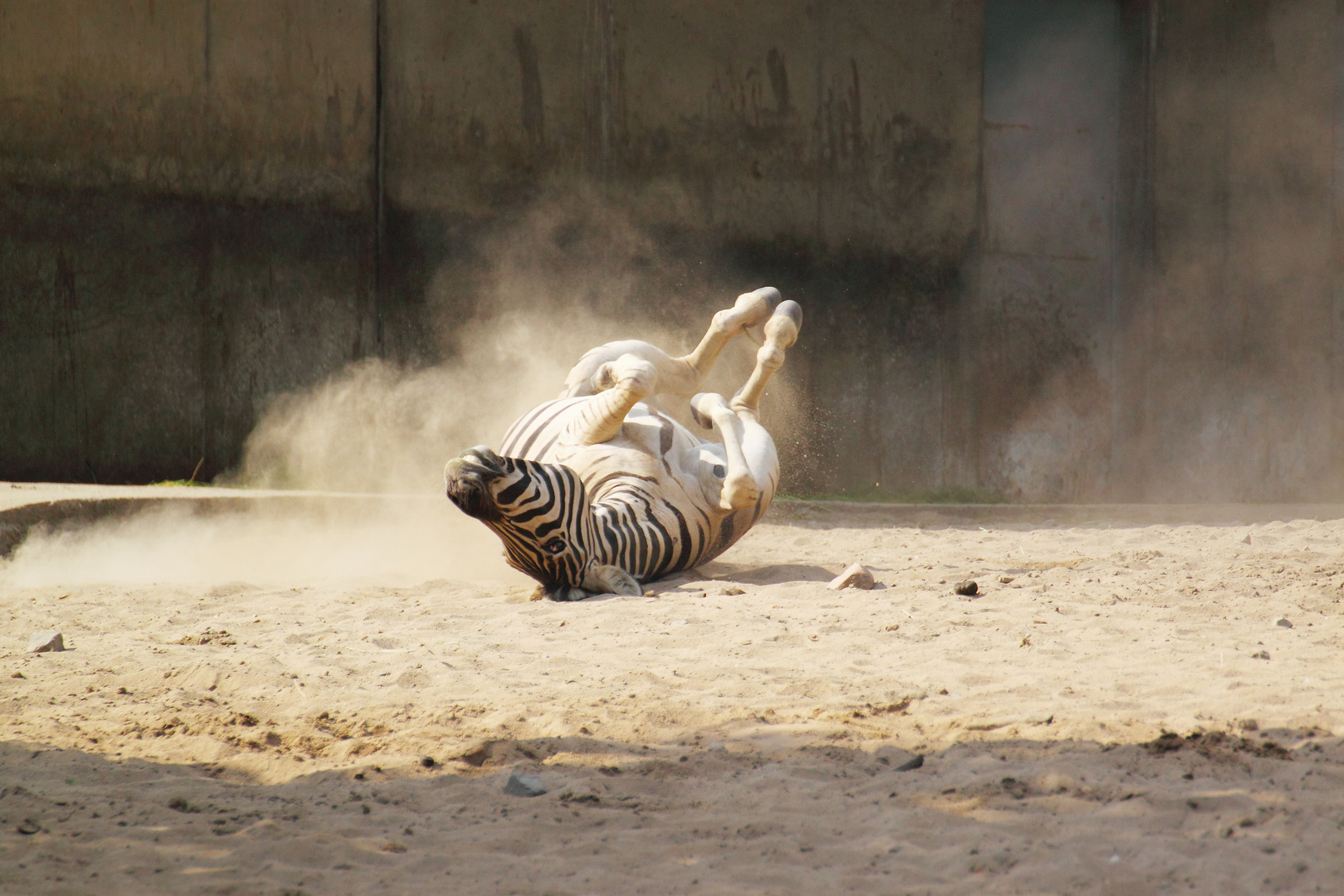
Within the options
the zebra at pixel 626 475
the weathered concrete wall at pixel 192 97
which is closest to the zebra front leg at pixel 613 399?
the zebra at pixel 626 475

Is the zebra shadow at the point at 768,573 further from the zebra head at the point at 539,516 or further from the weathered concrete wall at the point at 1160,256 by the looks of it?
the weathered concrete wall at the point at 1160,256

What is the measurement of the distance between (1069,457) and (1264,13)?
15.2 ft

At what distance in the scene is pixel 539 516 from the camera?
4.15 m

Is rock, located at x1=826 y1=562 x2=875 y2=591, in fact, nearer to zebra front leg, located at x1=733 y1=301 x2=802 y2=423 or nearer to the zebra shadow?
the zebra shadow

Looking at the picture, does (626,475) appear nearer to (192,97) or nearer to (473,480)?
(473,480)

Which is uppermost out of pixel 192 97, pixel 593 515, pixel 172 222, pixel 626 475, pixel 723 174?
pixel 192 97

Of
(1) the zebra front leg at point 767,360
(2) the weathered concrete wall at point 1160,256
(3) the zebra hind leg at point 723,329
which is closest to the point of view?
(1) the zebra front leg at point 767,360

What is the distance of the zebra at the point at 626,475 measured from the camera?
4.15m

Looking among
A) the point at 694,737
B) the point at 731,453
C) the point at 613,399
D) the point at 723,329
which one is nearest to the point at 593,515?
the point at 613,399

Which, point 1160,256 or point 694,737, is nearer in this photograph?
point 694,737

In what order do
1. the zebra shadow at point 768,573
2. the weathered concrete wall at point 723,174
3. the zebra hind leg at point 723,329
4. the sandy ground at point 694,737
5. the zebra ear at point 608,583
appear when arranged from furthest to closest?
the weathered concrete wall at point 723,174 < the zebra hind leg at point 723,329 < the zebra shadow at point 768,573 < the zebra ear at point 608,583 < the sandy ground at point 694,737

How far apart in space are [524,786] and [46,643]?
2.12m

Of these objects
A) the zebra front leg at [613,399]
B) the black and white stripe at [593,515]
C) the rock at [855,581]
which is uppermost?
the zebra front leg at [613,399]

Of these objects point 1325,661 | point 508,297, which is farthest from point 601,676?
point 508,297
